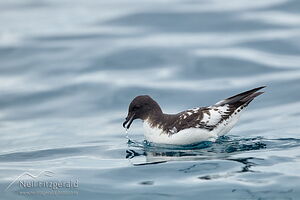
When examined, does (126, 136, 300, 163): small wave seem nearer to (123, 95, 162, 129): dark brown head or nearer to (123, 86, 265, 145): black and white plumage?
(123, 86, 265, 145): black and white plumage

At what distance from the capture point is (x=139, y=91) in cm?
1588

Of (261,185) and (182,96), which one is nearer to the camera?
(261,185)

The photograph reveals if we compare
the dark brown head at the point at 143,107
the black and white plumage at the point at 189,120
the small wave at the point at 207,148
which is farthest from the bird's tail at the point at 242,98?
the dark brown head at the point at 143,107

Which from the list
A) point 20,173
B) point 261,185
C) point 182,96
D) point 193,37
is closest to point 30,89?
point 182,96

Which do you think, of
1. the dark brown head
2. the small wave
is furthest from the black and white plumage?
the small wave

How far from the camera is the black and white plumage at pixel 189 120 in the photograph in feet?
36.9

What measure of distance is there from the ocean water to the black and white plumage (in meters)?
0.20

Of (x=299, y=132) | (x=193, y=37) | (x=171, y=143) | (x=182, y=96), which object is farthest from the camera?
(x=193, y=37)

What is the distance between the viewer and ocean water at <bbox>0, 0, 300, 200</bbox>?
383 inches

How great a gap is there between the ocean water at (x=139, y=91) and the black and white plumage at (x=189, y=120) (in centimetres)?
20

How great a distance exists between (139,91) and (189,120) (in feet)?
Answer: 15.3

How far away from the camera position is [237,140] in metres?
11.9

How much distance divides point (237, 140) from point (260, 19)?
8657 mm

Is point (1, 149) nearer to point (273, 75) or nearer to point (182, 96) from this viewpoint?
point (182, 96)
